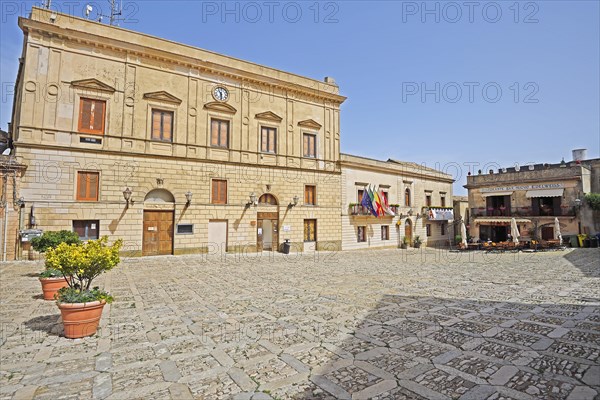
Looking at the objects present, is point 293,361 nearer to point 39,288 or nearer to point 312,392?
point 312,392

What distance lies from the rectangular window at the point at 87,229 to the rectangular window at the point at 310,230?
11.3 m

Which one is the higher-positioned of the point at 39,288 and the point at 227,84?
the point at 227,84

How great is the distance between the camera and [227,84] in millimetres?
18203

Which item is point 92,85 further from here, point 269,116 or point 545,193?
point 545,193

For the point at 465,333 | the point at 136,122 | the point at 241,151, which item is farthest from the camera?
the point at 241,151

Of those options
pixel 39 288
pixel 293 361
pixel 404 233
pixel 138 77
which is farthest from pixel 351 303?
pixel 404 233

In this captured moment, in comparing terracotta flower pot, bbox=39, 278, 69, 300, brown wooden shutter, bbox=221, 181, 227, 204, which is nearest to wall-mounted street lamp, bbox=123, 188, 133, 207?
brown wooden shutter, bbox=221, 181, 227, 204

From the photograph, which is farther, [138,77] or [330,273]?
[138,77]

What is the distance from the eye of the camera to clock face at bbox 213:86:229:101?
1779 cm

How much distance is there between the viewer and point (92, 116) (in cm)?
1473

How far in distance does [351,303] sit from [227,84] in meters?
15.4

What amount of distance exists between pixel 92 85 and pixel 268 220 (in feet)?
37.3

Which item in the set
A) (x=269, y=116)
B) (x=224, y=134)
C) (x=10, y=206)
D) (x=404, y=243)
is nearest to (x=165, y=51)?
(x=224, y=134)


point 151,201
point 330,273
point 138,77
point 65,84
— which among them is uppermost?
point 138,77
